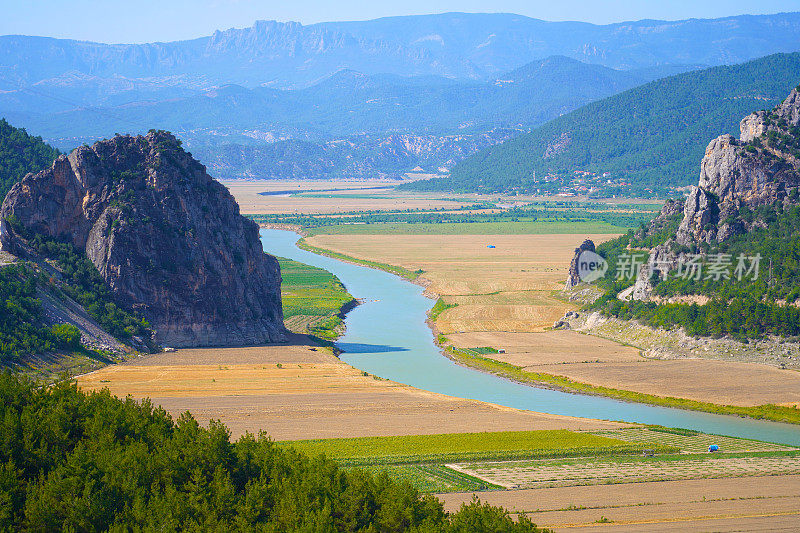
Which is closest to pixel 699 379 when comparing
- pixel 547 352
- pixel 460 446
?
pixel 547 352

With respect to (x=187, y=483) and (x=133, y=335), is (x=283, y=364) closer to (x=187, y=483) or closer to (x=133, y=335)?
(x=133, y=335)

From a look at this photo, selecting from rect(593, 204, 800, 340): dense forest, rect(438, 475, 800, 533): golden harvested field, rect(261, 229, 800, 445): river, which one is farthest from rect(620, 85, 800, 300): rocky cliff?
rect(438, 475, 800, 533): golden harvested field

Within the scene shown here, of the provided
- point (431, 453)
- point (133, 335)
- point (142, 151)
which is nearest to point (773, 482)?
point (431, 453)

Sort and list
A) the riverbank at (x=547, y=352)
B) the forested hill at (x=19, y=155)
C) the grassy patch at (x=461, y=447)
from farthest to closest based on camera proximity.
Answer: the forested hill at (x=19, y=155)
the riverbank at (x=547, y=352)
the grassy patch at (x=461, y=447)

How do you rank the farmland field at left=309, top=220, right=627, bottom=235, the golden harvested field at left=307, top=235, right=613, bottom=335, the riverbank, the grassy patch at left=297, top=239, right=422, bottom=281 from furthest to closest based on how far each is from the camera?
the farmland field at left=309, top=220, right=627, bottom=235 → the grassy patch at left=297, top=239, right=422, bottom=281 → the golden harvested field at left=307, top=235, right=613, bottom=335 → the riverbank

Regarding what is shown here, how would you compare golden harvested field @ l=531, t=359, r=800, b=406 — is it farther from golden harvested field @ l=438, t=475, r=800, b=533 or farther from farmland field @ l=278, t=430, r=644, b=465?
golden harvested field @ l=438, t=475, r=800, b=533

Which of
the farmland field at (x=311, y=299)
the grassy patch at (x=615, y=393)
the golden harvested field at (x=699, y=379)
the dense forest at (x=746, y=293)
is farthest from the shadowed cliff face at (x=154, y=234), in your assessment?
the dense forest at (x=746, y=293)

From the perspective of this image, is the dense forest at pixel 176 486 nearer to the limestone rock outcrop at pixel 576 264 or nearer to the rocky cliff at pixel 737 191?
the rocky cliff at pixel 737 191
